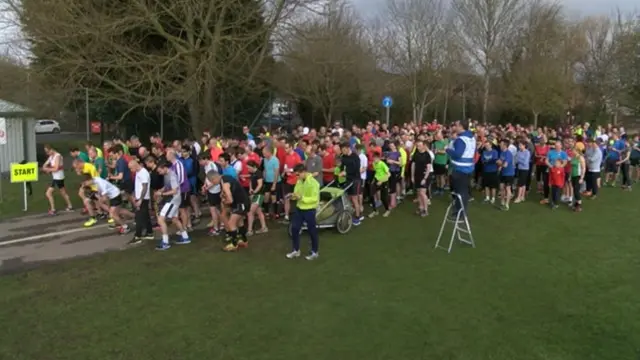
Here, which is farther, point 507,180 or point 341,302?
point 507,180

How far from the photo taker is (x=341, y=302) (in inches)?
278

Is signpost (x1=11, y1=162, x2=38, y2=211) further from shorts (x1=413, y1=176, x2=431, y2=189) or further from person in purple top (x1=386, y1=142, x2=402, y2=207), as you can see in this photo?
shorts (x1=413, y1=176, x2=431, y2=189)

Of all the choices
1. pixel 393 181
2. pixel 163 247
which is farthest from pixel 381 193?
pixel 163 247

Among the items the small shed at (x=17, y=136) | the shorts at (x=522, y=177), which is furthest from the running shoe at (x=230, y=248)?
the small shed at (x=17, y=136)

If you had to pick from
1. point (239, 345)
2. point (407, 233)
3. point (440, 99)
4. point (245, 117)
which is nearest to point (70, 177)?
point (245, 117)

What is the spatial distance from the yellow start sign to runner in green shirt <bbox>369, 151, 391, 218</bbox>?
866 cm

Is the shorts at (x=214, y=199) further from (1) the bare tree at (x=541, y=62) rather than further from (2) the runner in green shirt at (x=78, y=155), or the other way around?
(1) the bare tree at (x=541, y=62)

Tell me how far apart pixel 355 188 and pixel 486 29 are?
3457 centimetres

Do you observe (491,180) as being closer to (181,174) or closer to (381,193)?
(381,193)

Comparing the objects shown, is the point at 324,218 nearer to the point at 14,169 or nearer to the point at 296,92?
the point at 14,169

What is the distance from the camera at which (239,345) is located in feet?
19.2

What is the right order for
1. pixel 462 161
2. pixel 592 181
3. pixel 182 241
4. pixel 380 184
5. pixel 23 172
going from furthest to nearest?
pixel 592 181
pixel 23 172
pixel 380 184
pixel 182 241
pixel 462 161

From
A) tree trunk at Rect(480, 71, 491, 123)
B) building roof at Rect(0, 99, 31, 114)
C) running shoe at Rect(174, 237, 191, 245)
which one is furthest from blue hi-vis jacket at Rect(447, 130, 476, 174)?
tree trunk at Rect(480, 71, 491, 123)

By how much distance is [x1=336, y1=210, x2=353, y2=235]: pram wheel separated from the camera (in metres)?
11.1
